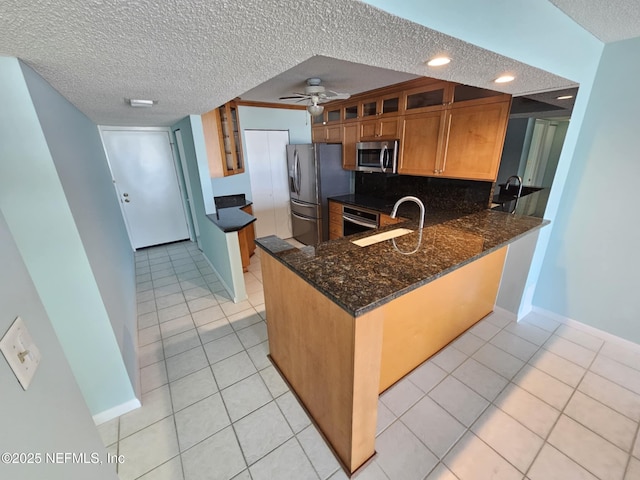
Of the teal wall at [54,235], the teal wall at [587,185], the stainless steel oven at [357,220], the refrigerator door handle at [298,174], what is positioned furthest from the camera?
the refrigerator door handle at [298,174]

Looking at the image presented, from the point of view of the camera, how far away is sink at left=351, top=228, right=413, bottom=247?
182 centimetres

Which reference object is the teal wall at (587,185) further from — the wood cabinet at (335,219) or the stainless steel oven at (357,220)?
the wood cabinet at (335,219)

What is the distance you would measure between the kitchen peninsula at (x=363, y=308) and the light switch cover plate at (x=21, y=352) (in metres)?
0.89

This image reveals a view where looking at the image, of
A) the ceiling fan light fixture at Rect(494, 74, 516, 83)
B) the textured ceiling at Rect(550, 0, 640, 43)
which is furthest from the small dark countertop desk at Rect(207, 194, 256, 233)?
the textured ceiling at Rect(550, 0, 640, 43)

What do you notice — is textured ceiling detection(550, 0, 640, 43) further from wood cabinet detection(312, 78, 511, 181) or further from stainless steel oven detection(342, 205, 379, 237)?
stainless steel oven detection(342, 205, 379, 237)

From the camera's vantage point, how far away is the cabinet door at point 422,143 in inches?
102

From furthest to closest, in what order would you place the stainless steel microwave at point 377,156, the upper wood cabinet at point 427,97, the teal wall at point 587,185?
the stainless steel microwave at point 377,156 < the upper wood cabinet at point 427,97 < the teal wall at point 587,185

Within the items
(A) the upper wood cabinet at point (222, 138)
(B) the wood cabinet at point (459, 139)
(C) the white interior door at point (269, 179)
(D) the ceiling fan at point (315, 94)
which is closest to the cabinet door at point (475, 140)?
(B) the wood cabinet at point (459, 139)

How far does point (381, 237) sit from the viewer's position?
1993 mm

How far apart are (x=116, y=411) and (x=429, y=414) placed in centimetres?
202

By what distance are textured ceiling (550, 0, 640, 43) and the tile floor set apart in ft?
7.42

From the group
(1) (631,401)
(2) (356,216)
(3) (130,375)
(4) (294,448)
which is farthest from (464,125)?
(3) (130,375)

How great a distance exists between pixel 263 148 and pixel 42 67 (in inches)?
126

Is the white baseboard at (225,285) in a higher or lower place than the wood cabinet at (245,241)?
lower
